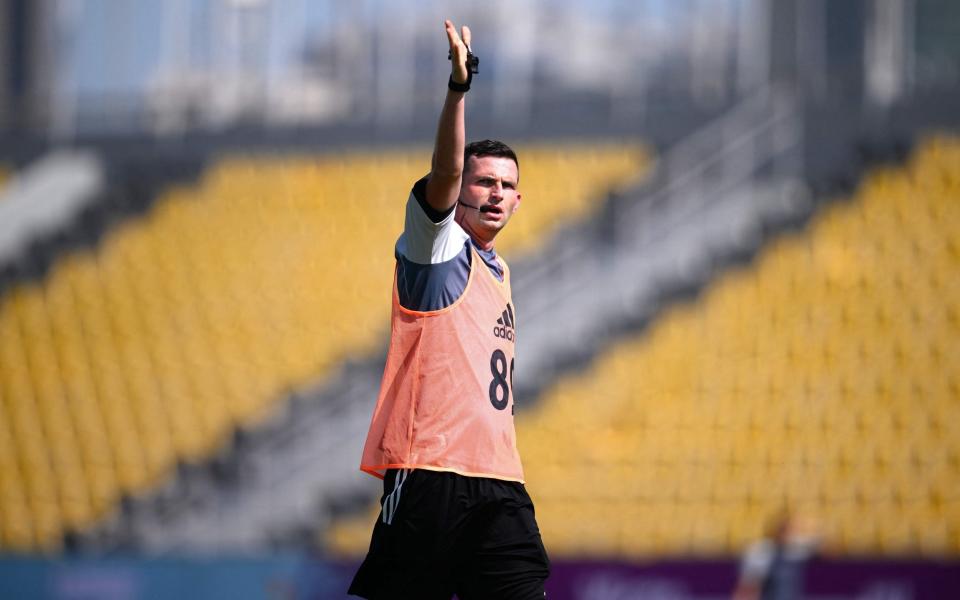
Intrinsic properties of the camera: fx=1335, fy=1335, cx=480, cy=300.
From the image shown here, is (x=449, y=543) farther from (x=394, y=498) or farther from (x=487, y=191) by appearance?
(x=487, y=191)

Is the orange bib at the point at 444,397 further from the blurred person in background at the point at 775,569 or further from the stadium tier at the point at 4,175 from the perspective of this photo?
the stadium tier at the point at 4,175

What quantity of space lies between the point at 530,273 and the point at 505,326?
7823mm

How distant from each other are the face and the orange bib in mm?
149

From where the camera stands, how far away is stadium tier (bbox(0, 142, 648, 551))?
443 inches

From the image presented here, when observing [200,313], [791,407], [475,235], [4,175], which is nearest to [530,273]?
[791,407]

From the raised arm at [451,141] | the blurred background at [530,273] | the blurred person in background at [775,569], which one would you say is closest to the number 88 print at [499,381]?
the raised arm at [451,141]

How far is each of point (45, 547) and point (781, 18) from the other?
25.3ft

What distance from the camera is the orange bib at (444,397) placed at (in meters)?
3.40

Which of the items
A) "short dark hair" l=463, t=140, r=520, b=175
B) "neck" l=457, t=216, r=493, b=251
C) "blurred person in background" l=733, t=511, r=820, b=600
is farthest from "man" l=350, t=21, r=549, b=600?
"blurred person in background" l=733, t=511, r=820, b=600

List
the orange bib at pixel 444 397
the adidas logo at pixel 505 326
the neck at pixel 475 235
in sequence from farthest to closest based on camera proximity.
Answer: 1. the neck at pixel 475 235
2. the adidas logo at pixel 505 326
3. the orange bib at pixel 444 397

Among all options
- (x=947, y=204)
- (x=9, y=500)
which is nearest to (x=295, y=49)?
(x=9, y=500)

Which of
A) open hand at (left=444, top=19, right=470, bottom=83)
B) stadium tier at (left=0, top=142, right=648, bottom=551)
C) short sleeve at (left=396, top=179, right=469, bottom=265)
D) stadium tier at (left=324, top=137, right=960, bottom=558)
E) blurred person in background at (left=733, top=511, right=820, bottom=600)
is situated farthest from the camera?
stadium tier at (left=0, top=142, right=648, bottom=551)

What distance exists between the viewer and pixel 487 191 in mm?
3619

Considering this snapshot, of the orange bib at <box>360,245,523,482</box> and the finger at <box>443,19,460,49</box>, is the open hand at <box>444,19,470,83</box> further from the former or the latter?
the orange bib at <box>360,245,523,482</box>
